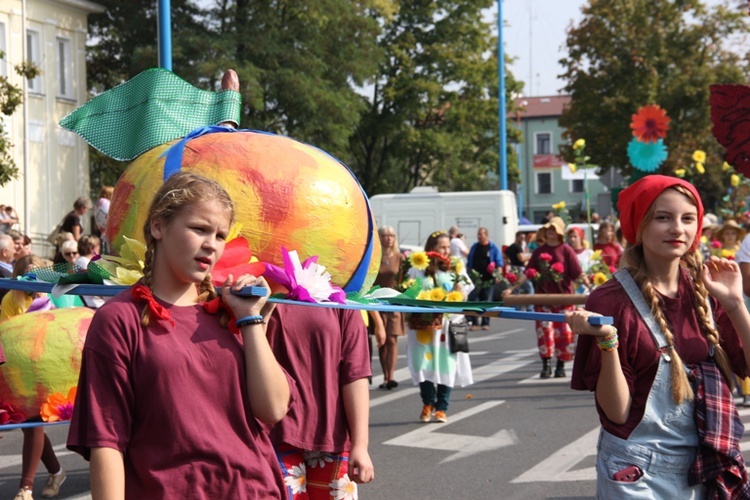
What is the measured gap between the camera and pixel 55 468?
721 centimetres

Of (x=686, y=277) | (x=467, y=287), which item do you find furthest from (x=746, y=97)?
(x=467, y=287)

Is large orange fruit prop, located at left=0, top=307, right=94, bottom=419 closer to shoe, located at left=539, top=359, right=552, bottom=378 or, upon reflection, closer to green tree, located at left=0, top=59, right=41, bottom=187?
shoe, located at left=539, top=359, right=552, bottom=378

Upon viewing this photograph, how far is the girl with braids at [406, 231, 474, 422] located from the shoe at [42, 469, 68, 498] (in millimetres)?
3599

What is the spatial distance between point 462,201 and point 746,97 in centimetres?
1942

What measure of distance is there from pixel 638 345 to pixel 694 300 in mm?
270

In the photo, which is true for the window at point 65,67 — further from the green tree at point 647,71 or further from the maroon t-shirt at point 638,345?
the maroon t-shirt at point 638,345

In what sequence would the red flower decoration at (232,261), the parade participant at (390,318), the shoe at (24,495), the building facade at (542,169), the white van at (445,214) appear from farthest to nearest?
the building facade at (542,169) < the white van at (445,214) < the parade participant at (390,318) < the shoe at (24,495) < the red flower decoration at (232,261)

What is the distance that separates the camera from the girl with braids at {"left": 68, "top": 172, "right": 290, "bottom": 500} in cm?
268

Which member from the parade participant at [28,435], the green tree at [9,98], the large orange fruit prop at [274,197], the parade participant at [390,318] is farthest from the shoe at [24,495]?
the green tree at [9,98]

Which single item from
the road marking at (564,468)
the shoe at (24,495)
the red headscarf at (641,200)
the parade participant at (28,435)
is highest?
the red headscarf at (641,200)

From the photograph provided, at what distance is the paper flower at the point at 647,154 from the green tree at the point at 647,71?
782 inches

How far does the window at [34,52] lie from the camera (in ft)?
92.5

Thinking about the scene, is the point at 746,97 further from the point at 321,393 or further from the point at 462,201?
the point at 462,201

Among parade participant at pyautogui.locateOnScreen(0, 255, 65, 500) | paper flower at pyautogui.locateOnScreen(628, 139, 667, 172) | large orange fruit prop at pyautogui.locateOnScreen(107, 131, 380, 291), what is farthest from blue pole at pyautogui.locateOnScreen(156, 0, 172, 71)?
paper flower at pyautogui.locateOnScreen(628, 139, 667, 172)
